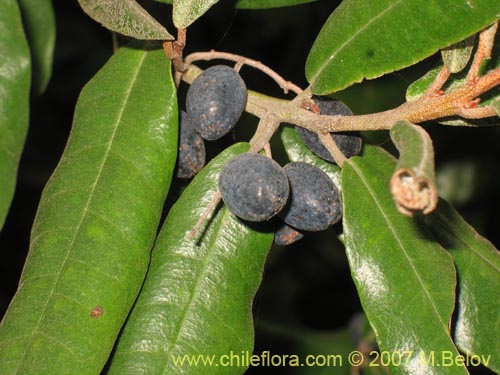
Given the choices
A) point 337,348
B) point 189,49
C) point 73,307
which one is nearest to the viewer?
point 73,307

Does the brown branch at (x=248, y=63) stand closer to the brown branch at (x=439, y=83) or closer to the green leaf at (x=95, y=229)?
the green leaf at (x=95, y=229)

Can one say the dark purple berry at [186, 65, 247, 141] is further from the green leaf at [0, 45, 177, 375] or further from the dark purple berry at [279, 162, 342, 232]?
the dark purple berry at [279, 162, 342, 232]

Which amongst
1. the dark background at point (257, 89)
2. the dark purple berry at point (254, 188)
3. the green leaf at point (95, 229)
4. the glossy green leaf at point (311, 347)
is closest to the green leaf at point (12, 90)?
the green leaf at point (95, 229)

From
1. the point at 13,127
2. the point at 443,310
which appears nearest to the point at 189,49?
the point at 13,127

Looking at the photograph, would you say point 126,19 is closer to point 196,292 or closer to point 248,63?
point 248,63

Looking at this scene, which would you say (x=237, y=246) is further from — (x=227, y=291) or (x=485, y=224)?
(x=485, y=224)

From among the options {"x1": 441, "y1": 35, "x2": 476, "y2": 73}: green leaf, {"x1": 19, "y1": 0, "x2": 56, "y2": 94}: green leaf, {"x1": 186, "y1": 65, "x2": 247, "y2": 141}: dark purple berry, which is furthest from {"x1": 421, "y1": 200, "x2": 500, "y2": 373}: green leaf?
{"x1": 19, "y1": 0, "x2": 56, "y2": 94}: green leaf

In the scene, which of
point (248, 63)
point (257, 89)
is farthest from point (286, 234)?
point (257, 89)

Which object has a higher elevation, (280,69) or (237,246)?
(237,246)
